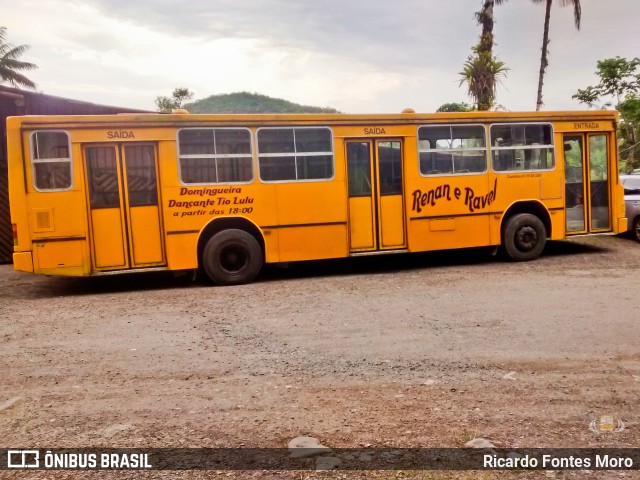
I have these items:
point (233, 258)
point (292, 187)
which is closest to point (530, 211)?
point (292, 187)

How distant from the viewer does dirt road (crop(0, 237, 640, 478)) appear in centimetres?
391

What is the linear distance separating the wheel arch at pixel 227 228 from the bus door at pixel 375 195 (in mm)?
1607

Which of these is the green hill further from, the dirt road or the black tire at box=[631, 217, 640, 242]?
Result: the dirt road

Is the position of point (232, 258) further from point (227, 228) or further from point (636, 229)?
point (636, 229)

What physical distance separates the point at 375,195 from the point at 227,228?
2664 millimetres

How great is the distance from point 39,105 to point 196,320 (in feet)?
33.6

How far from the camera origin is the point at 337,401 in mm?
4406

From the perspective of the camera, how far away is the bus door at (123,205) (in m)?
9.08

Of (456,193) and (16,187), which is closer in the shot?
(16,187)

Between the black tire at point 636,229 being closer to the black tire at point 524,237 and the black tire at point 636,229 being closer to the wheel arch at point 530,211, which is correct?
the wheel arch at point 530,211

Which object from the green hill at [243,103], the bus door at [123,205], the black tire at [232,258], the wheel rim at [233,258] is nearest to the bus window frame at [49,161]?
the bus door at [123,205]

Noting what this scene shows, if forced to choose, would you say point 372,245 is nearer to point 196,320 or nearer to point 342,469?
point 196,320

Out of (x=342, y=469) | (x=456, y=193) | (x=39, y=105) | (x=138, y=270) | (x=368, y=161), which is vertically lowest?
(x=342, y=469)

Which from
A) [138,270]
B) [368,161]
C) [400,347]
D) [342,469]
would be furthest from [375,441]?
[368,161]
